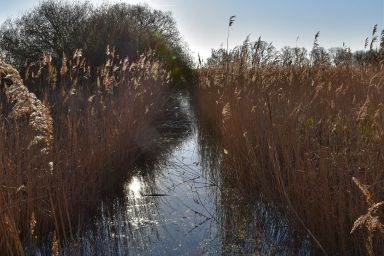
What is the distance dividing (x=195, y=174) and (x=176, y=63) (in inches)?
577

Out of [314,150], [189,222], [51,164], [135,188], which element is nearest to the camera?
[51,164]

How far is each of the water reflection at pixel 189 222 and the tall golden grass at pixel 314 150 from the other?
16cm

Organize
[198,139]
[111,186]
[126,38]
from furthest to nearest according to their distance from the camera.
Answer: [126,38], [198,139], [111,186]

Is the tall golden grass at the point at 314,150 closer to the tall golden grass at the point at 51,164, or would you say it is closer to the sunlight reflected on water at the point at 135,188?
the sunlight reflected on water at the point at 135,188

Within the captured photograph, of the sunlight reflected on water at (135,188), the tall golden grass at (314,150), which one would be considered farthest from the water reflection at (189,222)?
the tall golden grass at (314,150)

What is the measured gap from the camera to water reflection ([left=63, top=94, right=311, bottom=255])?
Answer: 3029mm

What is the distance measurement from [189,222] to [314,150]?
3.80ft

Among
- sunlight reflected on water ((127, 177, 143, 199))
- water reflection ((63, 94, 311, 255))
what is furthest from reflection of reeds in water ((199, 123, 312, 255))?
sunlight reflected on water ((127, 177, 143, 199))

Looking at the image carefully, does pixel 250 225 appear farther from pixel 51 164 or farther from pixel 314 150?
pixel 51 164

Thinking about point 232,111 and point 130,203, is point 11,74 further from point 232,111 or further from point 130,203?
point 232,111

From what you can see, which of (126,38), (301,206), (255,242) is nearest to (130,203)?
(255,242)

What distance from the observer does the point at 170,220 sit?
362 centimetres

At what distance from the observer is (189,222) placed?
141 inches

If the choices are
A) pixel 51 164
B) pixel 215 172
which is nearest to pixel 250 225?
pixel 215 172
